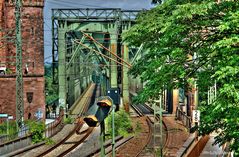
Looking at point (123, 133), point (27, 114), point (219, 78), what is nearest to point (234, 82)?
point (219, 78)

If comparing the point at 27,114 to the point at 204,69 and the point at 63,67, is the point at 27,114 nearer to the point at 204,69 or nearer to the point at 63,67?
the point at 63,67

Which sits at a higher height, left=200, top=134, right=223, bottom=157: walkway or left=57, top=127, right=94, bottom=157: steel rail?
left=200, top=134, right=223, bottom=157: walkway

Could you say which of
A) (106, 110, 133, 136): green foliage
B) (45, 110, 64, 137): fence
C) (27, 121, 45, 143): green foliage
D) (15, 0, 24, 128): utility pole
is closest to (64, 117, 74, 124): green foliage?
(45, 110, 64, 137): fence

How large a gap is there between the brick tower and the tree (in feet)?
94.7

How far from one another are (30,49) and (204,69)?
31872 mm

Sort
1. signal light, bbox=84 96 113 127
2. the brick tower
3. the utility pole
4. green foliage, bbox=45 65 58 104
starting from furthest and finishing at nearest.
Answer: green foliage, bbox=45 65 58 104 < the brick tower < the utility pole < signal light, bbox=84 96 113 127

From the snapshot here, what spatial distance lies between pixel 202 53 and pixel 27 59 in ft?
105

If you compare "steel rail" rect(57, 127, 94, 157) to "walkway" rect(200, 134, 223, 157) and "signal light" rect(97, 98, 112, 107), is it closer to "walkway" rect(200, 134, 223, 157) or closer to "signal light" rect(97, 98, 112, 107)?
"walkway" rect(200, 134, 223, 157)

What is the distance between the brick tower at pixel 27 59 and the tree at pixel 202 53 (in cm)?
2887

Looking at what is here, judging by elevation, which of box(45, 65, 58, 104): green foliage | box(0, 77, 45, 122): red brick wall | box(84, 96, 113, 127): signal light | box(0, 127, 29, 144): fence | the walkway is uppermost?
box(84, 96, 113, 127): signal light

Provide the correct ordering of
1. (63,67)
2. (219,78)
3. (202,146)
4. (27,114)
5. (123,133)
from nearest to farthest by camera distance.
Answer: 1. (219,78)
2. (202,146)
3. (123,133)
4. (27,114)
5. (63,67)

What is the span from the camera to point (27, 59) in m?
42.2

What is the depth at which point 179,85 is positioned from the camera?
12336 millimetres

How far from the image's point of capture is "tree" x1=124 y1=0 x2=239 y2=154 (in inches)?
393
